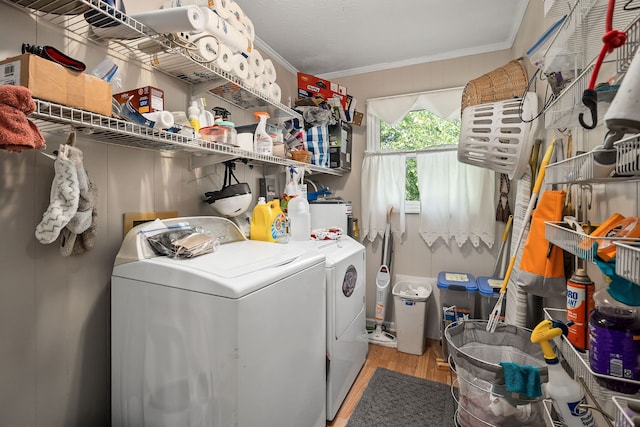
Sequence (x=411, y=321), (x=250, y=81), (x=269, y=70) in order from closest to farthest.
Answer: (x=250, y=81) → (x=269, y=70) → (x=411, y=321)

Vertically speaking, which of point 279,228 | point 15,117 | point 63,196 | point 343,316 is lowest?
point 343,316

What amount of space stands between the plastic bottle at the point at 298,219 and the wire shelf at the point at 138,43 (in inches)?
28.7

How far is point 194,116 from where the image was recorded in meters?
1.54

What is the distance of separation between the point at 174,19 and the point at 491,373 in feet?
5.99

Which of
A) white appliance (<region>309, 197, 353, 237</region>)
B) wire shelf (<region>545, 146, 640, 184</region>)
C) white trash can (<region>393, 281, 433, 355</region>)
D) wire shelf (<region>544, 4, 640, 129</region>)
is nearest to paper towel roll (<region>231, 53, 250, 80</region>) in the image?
white appliance (<region>309, 197, 353, 237</region>)

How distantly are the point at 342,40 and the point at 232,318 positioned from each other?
8.03ft

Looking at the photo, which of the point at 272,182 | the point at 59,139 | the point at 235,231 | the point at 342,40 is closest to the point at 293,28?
the point at 342,40

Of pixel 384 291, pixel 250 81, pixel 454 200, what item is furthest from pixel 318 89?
pixel 384 291

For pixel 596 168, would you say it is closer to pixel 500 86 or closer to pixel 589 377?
pixel 589 377

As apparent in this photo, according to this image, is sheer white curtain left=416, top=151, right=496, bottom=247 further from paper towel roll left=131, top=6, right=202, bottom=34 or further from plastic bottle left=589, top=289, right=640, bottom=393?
paper towel roll left=131, top=6, right=202, bottom=34

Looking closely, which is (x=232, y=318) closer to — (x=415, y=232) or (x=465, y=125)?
(x=465, y=125)

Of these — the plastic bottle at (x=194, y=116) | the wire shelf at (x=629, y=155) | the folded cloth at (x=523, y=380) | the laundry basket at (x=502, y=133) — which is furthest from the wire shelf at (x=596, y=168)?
the plastic bottle at (x=194, y=116)

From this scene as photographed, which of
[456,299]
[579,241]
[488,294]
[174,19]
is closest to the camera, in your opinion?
[579,241]

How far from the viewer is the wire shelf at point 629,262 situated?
1.59 feet
